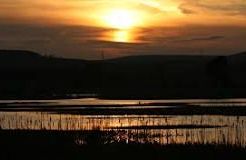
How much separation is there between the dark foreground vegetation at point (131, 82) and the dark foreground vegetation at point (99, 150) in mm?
49323

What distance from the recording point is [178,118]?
43969 millimetres

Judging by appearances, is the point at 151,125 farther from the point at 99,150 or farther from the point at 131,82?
the point at 131,82

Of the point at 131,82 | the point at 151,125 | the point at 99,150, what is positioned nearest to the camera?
the point at 99,150

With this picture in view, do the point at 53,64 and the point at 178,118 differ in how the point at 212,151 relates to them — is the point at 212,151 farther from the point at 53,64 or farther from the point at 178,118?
the point at 53,64

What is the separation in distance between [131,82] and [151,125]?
86430 millimetres

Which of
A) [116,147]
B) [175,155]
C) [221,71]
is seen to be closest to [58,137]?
[116,147]

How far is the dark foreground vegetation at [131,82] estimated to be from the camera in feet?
280

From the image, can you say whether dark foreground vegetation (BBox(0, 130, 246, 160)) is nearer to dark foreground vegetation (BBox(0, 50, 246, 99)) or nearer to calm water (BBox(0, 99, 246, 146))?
calm water (BBox(0, 99, 246, 146))

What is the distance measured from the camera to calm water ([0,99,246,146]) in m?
31.2

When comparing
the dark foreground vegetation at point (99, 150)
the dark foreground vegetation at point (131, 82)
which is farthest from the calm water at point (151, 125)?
the dark foreground vegetation at point (131, 82)

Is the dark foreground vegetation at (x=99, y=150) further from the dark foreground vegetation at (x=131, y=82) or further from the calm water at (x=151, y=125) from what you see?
the dark foreground vegetation at (x=131, y=82)

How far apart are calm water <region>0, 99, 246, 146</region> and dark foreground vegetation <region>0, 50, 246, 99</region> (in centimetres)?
3285

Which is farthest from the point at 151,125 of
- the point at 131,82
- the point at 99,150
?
the point at 131,82

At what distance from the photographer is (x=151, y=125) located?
39.0 m
